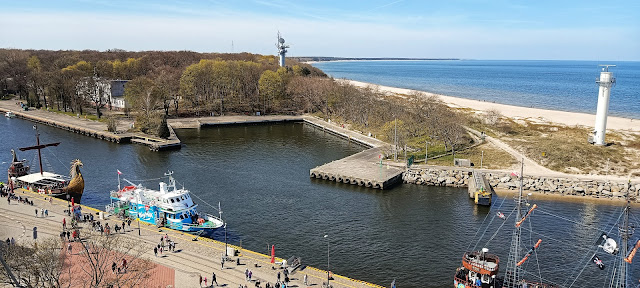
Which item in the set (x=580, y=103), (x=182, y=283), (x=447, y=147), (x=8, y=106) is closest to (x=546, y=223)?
(x=447, y=147)

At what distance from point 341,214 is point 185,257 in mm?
21724

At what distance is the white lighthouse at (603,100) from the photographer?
80625mm

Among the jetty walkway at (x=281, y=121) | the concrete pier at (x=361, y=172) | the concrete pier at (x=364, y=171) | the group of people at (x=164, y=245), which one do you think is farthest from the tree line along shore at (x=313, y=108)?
the group of people at (x=164, y=245)

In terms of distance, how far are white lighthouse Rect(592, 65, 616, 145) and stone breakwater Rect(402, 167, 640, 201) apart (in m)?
19.6

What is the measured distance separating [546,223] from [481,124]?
58735 millimetres

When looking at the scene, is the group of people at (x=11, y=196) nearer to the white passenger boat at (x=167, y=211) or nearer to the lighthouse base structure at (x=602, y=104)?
the white passenger boat at (x=167, y=211)

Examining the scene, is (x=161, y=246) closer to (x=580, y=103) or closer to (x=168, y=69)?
(x=168, y=69)

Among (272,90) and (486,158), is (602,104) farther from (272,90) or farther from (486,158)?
(272,90)

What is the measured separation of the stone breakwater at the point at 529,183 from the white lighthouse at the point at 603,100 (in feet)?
64.2

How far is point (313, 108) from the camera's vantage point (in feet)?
467

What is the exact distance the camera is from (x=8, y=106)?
149 meters

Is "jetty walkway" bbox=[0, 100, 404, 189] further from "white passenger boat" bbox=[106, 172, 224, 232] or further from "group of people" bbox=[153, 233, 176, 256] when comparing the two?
"group of people" bbox=[153, 233, 176, 256]

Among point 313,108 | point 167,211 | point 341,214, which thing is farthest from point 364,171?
point 313,108

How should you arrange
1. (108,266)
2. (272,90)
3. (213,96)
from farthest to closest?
(213,96) < (272,90) < (108,266)
